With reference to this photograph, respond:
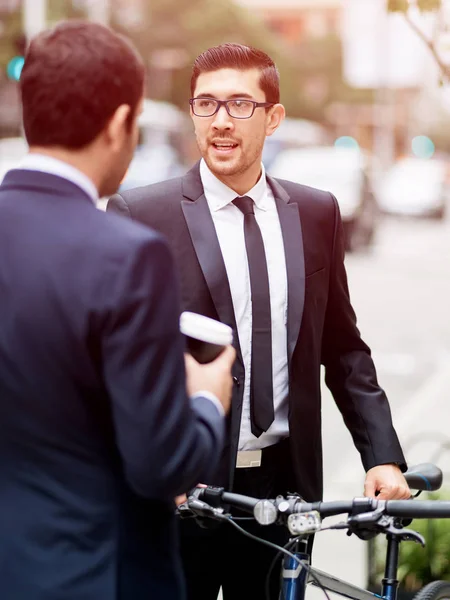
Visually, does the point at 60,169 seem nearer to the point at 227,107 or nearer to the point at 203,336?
the point at 203,336

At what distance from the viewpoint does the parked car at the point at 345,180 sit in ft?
75.2

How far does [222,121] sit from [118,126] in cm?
108

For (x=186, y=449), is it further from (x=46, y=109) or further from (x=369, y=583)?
(x=369, y=583)

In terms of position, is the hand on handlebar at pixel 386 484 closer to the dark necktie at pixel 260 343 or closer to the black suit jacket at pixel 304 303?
the black suit jacket at pixel 304 303

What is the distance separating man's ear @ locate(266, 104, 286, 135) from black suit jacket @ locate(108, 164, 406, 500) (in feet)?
0.49

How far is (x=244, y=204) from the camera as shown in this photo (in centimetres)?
286

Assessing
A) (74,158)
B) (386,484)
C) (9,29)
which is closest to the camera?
(74,158)

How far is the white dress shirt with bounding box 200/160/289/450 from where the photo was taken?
9.05 ft

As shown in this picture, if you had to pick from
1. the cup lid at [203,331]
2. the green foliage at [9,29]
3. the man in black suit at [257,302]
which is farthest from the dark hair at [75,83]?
the green foliage at [9,29]

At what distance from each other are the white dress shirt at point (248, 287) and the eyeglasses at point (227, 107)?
0.51 ft

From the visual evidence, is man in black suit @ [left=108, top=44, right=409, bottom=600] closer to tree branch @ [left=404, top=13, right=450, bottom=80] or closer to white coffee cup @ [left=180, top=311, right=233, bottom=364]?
white coffee cup @ [left=180, top=311, right=233, bottom=364]

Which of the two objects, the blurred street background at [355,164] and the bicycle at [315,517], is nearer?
the bicycle at [315,517]

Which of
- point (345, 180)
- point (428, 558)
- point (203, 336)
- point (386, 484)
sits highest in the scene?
point (345, 180)

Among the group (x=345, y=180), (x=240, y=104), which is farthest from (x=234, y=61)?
(x=345, y=180)
